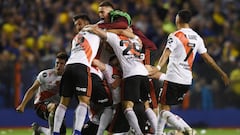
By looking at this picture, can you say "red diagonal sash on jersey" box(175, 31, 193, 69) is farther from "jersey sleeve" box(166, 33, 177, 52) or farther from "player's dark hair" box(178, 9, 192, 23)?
"player's dark hair" box(178, 9, 192, 23)

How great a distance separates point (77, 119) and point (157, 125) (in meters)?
1.61

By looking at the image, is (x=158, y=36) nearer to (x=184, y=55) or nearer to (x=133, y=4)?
(x=133, y=4)

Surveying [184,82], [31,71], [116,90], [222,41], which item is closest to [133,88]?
[116,90]

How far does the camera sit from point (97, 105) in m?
14.6

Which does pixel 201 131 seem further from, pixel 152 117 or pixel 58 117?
pixel 58 117

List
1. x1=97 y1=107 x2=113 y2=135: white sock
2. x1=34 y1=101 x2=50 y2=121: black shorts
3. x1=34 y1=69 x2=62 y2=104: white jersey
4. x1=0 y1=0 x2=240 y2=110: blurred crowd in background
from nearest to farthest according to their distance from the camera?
x1=97 y1=107 x2=113 y2=135: white sock
x1=34 y1=69 x2=62 y2=104: white jersey
x1=34 y1=101 x2=50 y2=121: black shorts
x1=0 y1=0 x2=240 y2=110: blurred crowd in background

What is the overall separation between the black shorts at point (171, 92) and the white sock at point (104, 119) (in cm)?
136

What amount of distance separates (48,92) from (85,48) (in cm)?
190

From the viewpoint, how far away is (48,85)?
15.5 meters

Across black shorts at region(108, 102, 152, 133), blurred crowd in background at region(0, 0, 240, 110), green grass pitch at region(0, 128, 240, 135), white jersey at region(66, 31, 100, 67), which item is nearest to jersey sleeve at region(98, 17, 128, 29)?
white jersey at region(66, 31, 100, 67)

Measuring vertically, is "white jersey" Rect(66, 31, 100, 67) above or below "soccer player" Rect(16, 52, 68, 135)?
above

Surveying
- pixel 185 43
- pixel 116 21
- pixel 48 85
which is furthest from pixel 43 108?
pixel 185 43

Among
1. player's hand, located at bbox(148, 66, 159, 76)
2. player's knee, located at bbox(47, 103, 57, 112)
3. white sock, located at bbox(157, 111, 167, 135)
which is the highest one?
player's hand, located at bbox(148, 66, 159, 76)

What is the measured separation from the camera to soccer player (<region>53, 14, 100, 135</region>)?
13.8 m
